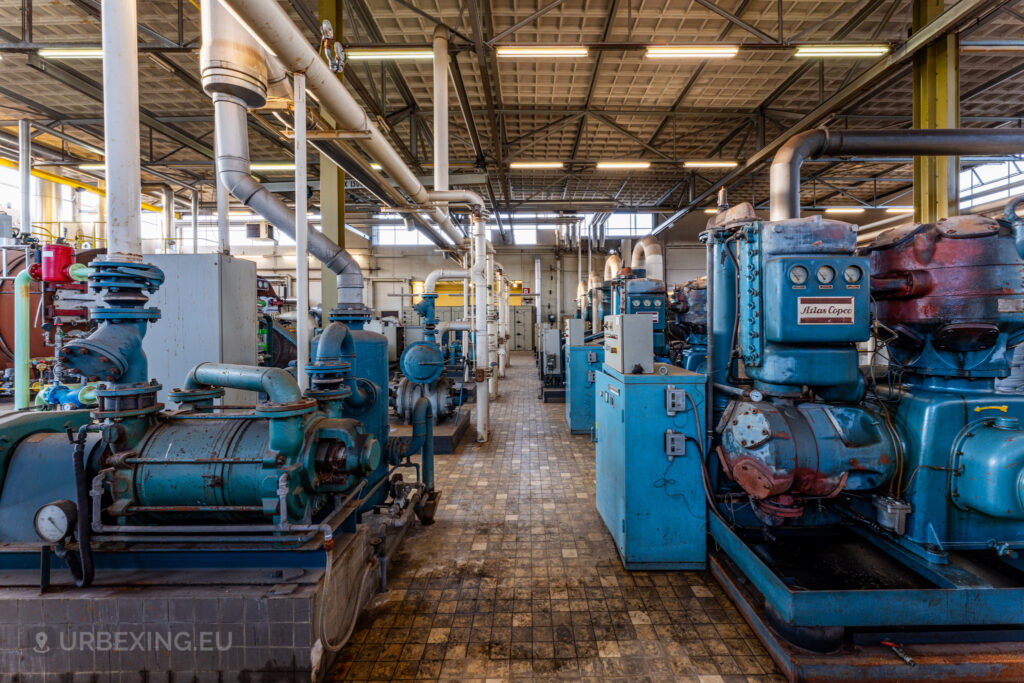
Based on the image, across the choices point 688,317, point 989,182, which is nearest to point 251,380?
point 688,317

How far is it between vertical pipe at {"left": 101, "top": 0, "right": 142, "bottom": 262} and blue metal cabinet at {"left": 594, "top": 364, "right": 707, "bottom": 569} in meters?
2.93

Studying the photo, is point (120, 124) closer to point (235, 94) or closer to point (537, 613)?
point (235, 94)

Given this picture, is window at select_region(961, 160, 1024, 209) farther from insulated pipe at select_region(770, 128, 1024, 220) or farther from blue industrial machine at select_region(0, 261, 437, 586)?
blue industrial machine at select_region(0, 261, 437, 586)

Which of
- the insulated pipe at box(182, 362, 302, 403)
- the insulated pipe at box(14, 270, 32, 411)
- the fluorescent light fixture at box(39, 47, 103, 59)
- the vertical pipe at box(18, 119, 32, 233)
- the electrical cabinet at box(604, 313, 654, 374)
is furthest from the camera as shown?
the vertical pipe at box(18, 119, 32, 233)

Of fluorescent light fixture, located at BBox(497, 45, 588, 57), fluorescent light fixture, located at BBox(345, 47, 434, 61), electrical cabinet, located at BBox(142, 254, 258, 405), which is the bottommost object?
electrical cabinet, located at BBox(142, 254, 258, 405)

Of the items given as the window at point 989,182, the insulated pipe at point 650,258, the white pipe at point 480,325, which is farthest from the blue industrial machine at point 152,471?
the window at point 989,182

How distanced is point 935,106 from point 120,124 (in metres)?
8.51

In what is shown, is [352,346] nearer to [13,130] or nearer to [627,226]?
[13,130]

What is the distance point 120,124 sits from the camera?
196cm

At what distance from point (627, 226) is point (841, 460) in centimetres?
1802

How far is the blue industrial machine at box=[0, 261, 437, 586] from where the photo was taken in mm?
1982

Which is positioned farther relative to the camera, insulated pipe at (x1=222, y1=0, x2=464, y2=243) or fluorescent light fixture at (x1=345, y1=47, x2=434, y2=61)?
fluorescent light fixture at (x1=345, y1=47, x2=434, y2=61)

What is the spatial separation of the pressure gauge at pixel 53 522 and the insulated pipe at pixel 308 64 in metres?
2.56

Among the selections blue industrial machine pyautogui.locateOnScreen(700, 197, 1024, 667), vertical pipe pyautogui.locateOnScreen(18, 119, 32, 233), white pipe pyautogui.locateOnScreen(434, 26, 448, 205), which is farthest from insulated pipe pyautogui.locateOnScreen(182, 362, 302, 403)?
vertical pipe pyautogui.locateOnScreen(18, 119, 32, 233)
